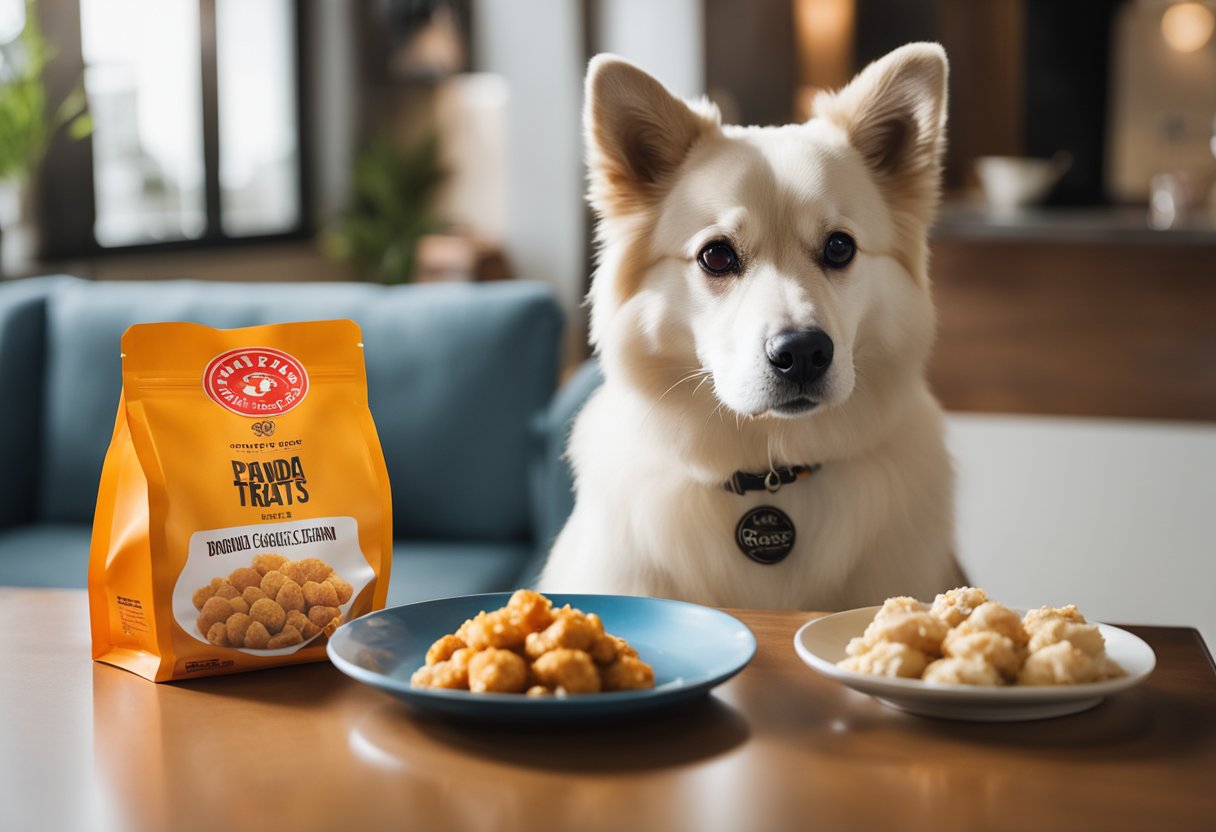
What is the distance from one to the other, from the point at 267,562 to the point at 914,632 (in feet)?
1.73

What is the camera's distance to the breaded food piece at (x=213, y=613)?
996 mm

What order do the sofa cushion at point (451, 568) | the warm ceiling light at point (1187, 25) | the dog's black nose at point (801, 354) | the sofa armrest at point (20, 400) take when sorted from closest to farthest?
1. the dog's black nose at point (801, 354)
2. the sofa cushion at point (451, 568)
3. the sofa armrest at point (20, 400)
4. the warm ceiling light at point (1187, 25)

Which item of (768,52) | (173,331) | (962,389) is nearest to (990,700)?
(173,331)

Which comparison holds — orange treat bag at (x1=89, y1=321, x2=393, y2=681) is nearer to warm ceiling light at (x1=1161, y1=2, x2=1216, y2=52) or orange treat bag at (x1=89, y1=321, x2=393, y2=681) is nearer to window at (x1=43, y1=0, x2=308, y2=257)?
window at (x1=43, y1=0, x2=308, y2=257)

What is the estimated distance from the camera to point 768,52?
6.96m

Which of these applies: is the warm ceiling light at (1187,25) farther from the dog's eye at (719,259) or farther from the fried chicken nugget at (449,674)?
the fried chicken nugget at (449,674)

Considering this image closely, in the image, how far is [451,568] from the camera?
2.33 metres

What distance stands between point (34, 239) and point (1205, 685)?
4827 millimetres

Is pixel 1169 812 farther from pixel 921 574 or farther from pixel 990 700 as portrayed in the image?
pixel 921 574

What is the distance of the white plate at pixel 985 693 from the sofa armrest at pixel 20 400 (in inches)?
86.2

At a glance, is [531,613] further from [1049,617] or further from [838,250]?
[838,250]

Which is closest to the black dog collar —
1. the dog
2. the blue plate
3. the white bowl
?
the dog

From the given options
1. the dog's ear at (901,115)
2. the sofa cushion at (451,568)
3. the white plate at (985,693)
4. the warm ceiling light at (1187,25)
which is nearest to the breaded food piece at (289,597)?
the white plate at (985,693)

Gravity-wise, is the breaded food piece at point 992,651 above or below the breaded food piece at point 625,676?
above
